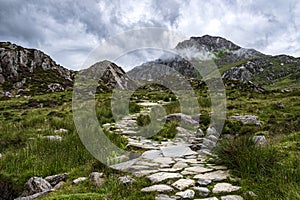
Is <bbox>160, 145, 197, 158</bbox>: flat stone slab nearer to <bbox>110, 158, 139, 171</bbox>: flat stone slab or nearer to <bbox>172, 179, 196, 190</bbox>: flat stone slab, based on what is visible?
<bbox>110, 158, 139, 171</bbox>: flat stone slab

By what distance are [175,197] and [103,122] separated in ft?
27.5

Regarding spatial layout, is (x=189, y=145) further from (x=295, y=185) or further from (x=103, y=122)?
(x=103, y=122)

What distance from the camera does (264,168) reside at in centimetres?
470

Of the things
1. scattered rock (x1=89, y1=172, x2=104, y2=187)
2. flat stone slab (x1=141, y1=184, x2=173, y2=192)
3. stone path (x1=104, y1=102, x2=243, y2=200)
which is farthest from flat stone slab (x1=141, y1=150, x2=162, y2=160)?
flat stone slab (x1=141, y1=184, x2=173, y2=192)

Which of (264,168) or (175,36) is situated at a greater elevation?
(175,36)

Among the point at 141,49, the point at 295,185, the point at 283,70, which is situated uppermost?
the point at 283,70

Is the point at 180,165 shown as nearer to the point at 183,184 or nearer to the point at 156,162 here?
the point at 156,162

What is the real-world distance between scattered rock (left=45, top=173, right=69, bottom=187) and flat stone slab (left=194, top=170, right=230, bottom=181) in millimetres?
2818

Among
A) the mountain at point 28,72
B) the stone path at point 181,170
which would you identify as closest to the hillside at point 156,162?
the stone path at point 181,170

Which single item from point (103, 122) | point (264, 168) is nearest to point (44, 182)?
point (264, 168)

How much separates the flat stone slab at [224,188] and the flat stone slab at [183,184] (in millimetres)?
427

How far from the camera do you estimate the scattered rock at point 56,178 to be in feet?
18.2

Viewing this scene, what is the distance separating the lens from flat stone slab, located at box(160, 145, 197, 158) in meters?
6.54

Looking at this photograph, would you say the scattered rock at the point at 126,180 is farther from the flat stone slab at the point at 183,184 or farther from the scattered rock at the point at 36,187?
the scattered rock at the point at 36,187
